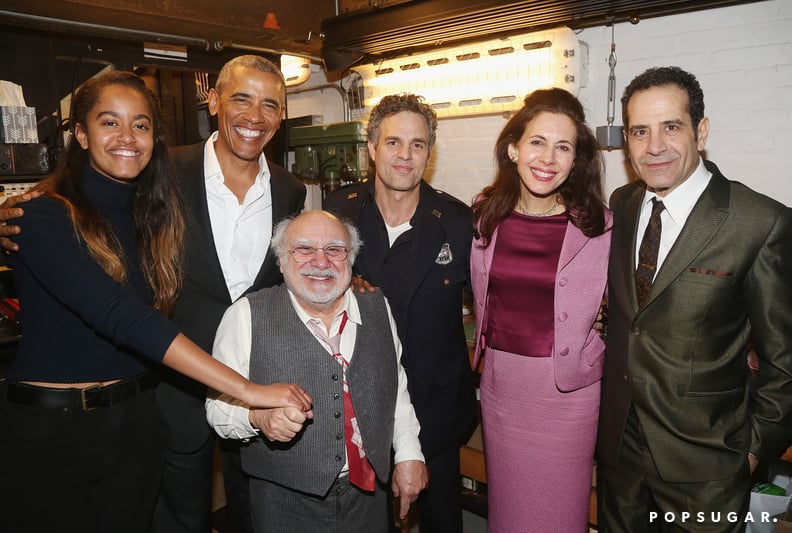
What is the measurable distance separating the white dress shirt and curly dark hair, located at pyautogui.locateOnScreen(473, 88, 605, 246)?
0.83m

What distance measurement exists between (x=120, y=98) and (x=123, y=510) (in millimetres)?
1524

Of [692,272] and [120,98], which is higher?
[120,98]

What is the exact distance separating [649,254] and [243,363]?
1.58m

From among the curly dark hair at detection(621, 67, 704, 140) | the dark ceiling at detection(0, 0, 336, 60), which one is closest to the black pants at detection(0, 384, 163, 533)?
the curly dark hair at detection(621, 67, 704, 140)

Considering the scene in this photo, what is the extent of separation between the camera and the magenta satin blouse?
2.47 metres

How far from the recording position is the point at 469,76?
3914 millimetres

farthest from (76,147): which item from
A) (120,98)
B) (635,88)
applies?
(635,88)

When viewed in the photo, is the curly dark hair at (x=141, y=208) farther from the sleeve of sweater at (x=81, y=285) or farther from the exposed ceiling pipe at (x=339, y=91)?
the exposed ceiling pipe at (x=339, y=91)

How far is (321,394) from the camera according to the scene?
6.74ft

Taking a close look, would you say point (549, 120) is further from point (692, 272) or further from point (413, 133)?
point (692, 272)

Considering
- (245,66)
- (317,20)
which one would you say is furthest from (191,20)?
(245,66)

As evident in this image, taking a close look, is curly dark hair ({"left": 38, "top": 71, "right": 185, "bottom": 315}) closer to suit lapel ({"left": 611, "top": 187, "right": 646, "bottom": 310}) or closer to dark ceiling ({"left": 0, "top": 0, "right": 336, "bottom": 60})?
dark ceiling ({"left": 0, "top": 0, "right": 336, "bottom": 60})

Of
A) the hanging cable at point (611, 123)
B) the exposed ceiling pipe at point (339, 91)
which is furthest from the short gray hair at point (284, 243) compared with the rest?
the exposed ceiling pipe at point (339, 91)

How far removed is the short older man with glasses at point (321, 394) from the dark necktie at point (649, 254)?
0.99 meters
